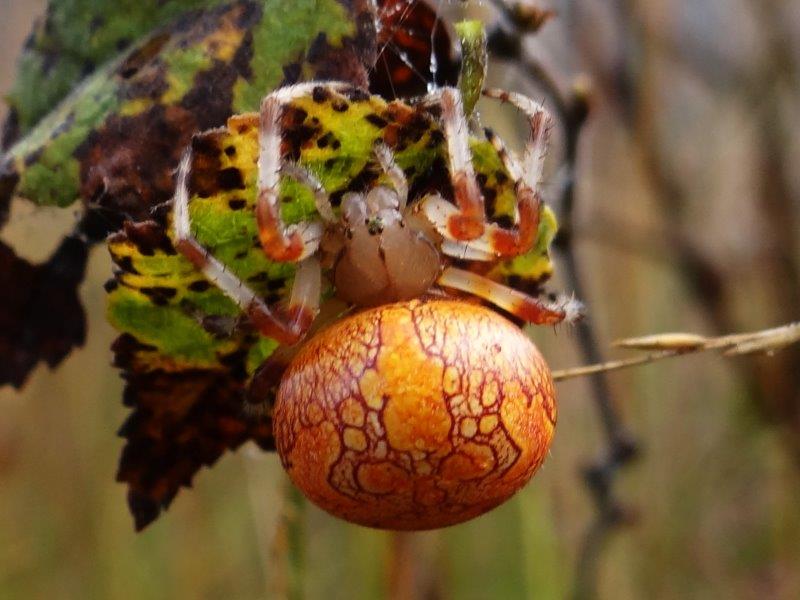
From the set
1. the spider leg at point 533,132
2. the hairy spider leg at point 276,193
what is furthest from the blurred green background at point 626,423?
the hairy spider leg at point 276,193

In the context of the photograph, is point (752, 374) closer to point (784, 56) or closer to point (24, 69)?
point (784, 56)

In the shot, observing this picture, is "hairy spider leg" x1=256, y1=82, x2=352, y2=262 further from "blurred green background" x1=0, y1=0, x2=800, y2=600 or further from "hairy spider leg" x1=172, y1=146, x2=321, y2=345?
"blurred green background" x1=0, y1=0, x2=800, y2=600

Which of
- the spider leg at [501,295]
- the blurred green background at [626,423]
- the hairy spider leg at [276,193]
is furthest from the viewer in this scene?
the blurred green background at [626,423]

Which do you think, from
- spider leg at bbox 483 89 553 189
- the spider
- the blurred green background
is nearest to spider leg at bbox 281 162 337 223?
the spider

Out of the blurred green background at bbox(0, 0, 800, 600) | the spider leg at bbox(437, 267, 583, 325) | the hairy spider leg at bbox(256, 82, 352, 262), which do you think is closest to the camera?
the hairy spider leg at bbox(256, 82, 352, 262)

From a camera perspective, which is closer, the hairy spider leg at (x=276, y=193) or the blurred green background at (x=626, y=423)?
the hairy spider leg at (x=276, y=193)

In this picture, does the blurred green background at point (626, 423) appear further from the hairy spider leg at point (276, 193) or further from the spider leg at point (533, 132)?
the hairy spider leg at point (276, 193)

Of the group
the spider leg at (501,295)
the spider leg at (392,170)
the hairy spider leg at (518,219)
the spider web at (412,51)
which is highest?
the spider web at (412,51)
